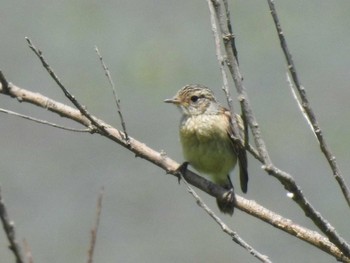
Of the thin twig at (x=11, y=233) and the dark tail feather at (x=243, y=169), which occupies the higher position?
the dark tail feather at (x=243, y=169)

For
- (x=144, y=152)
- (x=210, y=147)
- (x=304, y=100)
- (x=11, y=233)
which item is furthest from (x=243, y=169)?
(x=11, y=233)

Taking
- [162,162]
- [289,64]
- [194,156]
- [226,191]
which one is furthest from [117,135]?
[194,156]

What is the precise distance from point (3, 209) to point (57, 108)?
6.10ft

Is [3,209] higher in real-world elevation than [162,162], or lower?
lower

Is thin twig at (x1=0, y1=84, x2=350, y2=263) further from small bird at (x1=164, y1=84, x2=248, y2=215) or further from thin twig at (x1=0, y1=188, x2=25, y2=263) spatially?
thin twig at (x1=0, y1=188, x2=25, y2=263)

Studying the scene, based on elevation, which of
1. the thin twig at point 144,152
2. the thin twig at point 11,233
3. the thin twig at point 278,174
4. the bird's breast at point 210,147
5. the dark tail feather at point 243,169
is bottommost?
the thin twig at point 11,233

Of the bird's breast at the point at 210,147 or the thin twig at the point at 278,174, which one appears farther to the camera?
the bird's breast at the point at 210,147

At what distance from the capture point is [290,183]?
287 centimetres

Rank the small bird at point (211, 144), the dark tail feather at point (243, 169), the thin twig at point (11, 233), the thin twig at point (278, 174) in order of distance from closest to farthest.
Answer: the thin twig at point (11, 233), the thin twig at point (278, 174), the dark tail feather at point (243, 169), the small bird at point (211, 144)

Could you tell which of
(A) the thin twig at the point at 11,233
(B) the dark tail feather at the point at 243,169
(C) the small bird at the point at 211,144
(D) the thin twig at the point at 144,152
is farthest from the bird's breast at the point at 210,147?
(A) the thin twig at the point at 11,233

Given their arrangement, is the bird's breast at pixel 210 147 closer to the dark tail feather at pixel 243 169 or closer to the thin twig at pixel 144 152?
the dark tail feather at pixel 243 169

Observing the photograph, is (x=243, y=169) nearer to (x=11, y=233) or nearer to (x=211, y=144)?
(x=211, y=144)

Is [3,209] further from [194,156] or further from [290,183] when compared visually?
[194,156]

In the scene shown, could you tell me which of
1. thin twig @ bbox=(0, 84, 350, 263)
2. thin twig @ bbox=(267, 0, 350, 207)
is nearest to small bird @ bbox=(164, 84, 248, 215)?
thin twig @ bbox=(0, 84, 350, 263)
